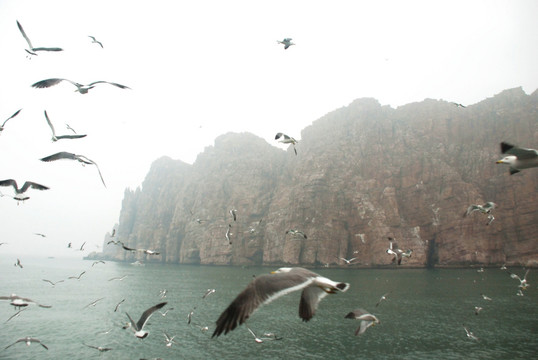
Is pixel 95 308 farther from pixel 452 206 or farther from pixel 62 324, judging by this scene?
pixel 452 206

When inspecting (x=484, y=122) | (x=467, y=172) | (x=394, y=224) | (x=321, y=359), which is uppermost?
(x=484, y=122)

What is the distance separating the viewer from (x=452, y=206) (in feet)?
309

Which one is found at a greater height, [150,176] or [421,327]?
[150,176]

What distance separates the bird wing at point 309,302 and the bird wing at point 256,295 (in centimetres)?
124

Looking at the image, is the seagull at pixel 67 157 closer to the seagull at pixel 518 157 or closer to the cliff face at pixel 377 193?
the seagull at pixel 518 157

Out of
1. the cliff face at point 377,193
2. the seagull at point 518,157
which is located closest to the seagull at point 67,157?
the seagull at point 518,157

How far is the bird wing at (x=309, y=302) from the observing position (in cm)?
598

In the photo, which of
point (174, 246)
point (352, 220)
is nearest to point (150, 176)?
point (174, 246)

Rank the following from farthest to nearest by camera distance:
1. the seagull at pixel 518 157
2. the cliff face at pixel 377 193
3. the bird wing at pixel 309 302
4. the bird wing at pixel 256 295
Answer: the cliff face at pixel 377 193, the seagull at pixel 518 157, the bird wing at pixel 309 302, the bird wing at pixel 256 295

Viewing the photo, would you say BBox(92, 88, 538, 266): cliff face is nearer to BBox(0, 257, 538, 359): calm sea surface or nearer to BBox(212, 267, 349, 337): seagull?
BBox(0, 257, 538, 359): calm sea surface

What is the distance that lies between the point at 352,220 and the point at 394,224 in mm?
13207

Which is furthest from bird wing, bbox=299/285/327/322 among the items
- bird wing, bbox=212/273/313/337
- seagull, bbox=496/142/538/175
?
seagull, bbox=496/142/538/175

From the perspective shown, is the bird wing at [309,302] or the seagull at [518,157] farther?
the seagull at [518,157]

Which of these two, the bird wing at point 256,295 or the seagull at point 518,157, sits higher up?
the seagull at point 518,157
